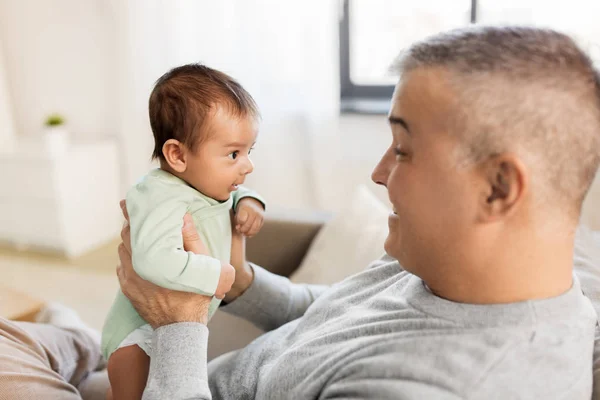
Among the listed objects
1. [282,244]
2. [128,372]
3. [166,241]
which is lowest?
[282,244]

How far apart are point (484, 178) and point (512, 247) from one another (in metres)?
0.10

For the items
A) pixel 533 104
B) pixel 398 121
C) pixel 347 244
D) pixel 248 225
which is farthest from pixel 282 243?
pixel 533 104

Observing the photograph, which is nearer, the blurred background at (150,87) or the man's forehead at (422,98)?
the man's forehead at (422,98)

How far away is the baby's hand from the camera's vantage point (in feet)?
3.91

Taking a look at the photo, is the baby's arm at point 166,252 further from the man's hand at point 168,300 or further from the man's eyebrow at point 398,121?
the man's eyebrow at point 398,121

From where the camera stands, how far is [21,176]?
10.6 ft

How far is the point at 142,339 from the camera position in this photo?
108 cm

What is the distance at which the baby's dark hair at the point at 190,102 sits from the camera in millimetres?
1062

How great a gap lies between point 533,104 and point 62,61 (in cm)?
362

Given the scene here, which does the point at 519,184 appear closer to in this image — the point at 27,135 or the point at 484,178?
the point at 484,178

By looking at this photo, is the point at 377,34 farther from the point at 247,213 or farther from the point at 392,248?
the point at 392,248

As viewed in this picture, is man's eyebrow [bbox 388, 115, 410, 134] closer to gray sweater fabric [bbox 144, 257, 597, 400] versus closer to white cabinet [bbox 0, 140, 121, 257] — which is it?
gray sweater fabric [bbox 144, 257, 597, 400]

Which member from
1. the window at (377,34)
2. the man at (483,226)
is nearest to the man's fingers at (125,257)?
the man at (483,226)

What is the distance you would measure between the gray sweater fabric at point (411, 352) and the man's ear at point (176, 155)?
1.03 feet
